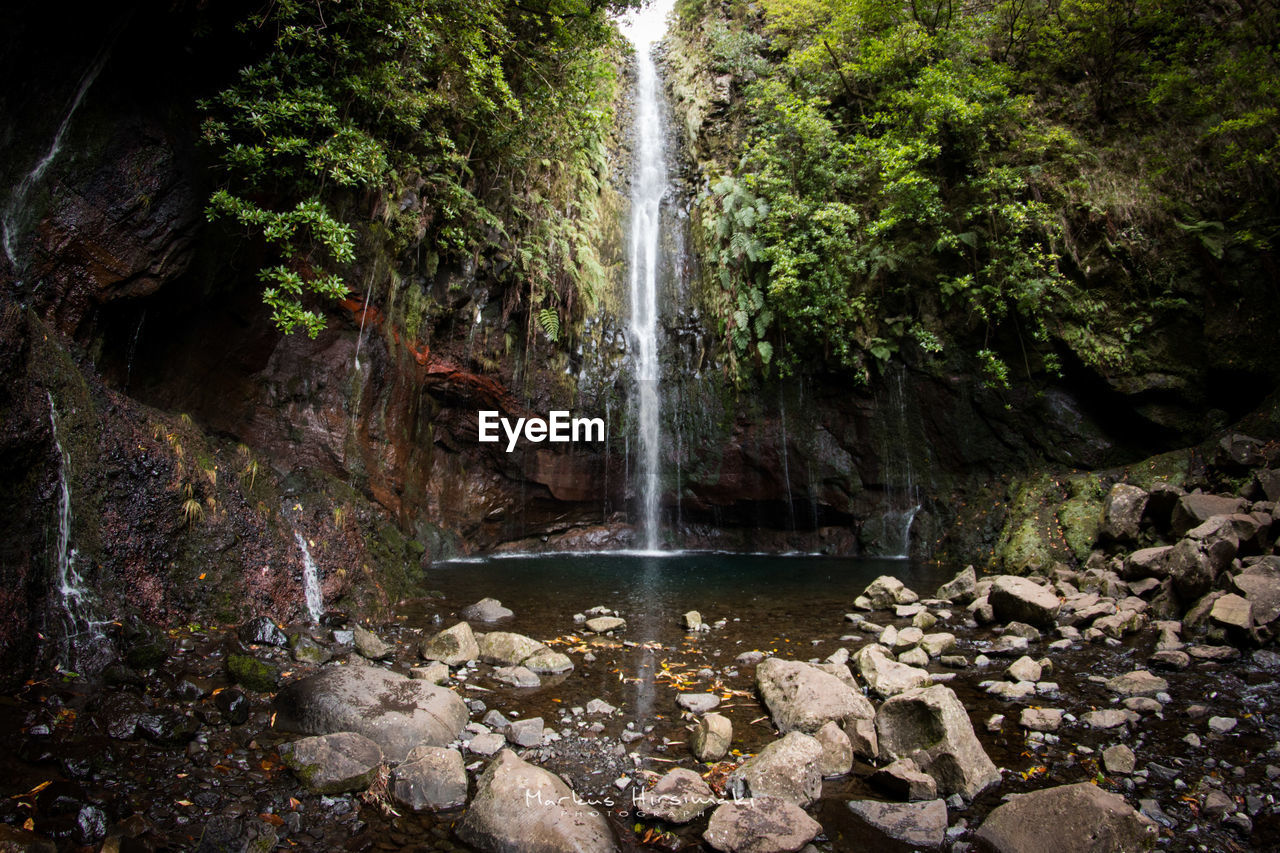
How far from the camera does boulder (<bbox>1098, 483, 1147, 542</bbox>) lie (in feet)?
28.0

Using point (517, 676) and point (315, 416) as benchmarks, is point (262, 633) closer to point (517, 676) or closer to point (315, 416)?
point (517, 676)

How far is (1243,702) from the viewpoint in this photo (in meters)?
4.34

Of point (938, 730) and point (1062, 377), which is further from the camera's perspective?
point (1062, 377)

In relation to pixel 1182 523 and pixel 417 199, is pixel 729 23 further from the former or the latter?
pixel 1182 523

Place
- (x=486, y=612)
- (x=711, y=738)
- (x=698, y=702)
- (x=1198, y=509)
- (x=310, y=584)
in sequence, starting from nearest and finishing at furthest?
(x=711, y=738)
(x=698, y=702)
(x=310, y=584)
(x=486, y=612)
(x=1198, y=509)

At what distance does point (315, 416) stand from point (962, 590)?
9227 mm

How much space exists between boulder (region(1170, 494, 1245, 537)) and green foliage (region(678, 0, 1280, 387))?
393 centimetres

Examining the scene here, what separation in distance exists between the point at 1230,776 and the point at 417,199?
1093cm

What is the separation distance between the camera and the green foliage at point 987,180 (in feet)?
35.7

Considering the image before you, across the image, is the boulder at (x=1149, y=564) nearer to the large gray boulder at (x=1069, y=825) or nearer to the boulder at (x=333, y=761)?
the large gray boulder at (x=1069, y=825)

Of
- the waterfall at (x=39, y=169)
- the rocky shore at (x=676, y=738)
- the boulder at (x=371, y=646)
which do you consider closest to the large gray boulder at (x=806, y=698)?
the rocky shore at (x=676, y=738)

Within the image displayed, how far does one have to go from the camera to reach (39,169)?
5344mm

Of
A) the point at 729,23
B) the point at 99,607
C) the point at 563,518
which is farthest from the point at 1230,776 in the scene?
the point at 729,23

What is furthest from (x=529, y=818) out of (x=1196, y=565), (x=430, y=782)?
(x=1196, y=565)
